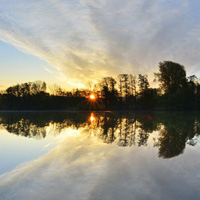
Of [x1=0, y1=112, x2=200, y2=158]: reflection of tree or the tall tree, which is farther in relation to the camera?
the tall tree

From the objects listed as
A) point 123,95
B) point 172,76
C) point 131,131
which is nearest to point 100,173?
point 131,131

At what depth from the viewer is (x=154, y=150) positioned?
11.8 metres

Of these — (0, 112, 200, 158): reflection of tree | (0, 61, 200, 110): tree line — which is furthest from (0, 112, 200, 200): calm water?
(0, 61, 200, 110): tree line

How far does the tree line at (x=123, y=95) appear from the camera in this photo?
69.2 m

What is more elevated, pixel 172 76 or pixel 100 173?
pixel 172 76

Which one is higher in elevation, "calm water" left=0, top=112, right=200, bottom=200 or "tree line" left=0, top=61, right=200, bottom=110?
"tree line" left=0, top=61, right=200, bottom=110

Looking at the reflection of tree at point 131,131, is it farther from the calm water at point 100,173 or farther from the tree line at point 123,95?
the tree line at point 123,95

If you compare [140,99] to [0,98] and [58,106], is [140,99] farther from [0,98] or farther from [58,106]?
[0,98]

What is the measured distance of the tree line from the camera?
6925 centimetres

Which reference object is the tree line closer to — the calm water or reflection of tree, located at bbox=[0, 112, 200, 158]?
reflection of tree, located at bbox=[0, 112, 200, 158]

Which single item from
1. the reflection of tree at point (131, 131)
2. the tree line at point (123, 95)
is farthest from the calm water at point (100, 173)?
the tree line at point (123, 95)

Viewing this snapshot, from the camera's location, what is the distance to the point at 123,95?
290 feet

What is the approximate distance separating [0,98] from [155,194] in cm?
11233

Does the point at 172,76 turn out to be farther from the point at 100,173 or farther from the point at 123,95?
the point at 100,173
